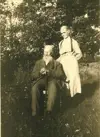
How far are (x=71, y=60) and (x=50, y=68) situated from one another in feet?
0.44

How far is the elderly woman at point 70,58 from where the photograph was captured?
87.7 inches

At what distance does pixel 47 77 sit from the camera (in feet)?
7.30

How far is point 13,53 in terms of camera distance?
2.29 m

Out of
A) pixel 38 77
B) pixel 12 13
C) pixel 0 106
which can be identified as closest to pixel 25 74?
pixel 38 77

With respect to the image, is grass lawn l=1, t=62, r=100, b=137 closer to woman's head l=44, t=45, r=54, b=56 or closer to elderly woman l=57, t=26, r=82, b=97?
elderly woman l=57, t=26, r=82, b=97

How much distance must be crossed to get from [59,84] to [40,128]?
11.1 inches

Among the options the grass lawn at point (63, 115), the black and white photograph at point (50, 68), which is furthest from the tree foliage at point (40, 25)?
the grass lawn at point (63, 115)

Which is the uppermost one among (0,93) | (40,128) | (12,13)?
(12,13)

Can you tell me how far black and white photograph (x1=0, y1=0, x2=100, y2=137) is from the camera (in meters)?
2.20

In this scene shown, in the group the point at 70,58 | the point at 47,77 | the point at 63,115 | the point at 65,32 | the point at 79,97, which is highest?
the point at 65,32

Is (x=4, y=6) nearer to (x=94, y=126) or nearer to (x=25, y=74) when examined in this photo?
(x=25, y=74)

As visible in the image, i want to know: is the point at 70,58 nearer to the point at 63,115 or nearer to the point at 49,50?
the point at 49,50

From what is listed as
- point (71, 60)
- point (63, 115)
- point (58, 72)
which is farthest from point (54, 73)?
point (63, 115)

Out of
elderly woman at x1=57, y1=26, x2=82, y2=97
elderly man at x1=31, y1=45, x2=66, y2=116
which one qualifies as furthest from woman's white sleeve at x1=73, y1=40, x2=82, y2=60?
elderly man at x1=31, y1=45, x2=66, y2=116
